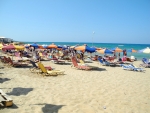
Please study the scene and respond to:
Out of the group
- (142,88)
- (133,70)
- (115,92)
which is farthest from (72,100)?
(133,70)

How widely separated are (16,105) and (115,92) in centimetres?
372

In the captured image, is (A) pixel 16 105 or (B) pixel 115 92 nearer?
(A) pixel 16 105

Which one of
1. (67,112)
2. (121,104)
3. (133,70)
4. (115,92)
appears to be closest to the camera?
(67,112)

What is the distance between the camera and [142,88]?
753 centimetres

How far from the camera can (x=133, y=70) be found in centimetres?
1239

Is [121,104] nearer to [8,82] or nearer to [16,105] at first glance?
→ [16,105]

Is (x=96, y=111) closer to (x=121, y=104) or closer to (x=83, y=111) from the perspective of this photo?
(x=83, y=111)

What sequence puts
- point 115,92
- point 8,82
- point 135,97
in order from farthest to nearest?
point 8,82
point 115,92
point 135,97

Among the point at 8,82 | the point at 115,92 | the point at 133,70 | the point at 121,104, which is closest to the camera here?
the point at 121,104

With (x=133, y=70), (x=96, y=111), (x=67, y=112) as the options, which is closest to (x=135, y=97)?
(x=96, y=111)

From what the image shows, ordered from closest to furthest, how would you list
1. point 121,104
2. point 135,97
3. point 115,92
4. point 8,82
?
point 121,104
point 135,97
point 115,92
point 8,82

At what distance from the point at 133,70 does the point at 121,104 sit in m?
7.51

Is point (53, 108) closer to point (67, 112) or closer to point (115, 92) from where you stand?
point (67, 112)

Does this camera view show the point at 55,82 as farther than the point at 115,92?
Yes
